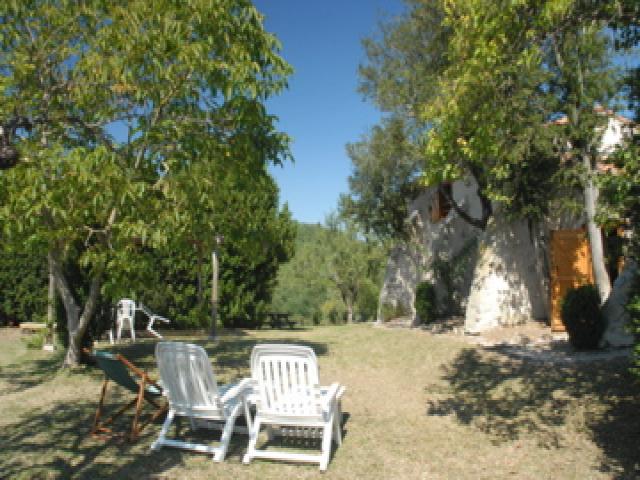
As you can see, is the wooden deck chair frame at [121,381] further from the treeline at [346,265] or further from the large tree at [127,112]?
the treeline at [346,265]

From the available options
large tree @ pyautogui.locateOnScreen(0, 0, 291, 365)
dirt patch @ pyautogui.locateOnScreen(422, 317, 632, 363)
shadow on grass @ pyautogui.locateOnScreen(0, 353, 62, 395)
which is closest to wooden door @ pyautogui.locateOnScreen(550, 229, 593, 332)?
dirt patch @ pyautogui.locateOnScreen(422, 317, 632, 363)

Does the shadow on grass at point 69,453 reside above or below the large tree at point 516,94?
below

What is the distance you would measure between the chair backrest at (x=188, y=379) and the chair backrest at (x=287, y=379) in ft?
1.50

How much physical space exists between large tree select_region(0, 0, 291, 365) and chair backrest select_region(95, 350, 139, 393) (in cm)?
171

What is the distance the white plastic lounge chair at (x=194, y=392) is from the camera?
4879mm

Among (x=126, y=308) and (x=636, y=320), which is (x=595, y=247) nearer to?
(x=636, y=320)

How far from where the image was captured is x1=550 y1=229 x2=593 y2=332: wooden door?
35.2ft

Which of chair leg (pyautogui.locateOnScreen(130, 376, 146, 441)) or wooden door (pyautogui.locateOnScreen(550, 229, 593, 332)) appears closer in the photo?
chair leg (pyautogui.locateOnScreen(130, 376, 146, 441))

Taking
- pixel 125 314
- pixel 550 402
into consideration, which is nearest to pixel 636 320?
pixel 550 402

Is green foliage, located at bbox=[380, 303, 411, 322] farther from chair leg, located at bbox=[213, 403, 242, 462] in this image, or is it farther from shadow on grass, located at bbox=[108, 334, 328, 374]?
chair leg, located at bbox=[213, 403, 242, 462]

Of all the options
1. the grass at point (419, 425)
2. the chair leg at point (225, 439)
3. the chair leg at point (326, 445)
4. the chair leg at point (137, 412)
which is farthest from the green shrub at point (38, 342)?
the chair leg at point (326, 445)

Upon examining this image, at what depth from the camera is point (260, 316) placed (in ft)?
55.0

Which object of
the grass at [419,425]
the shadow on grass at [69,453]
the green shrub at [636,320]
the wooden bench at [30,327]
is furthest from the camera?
the wooden bench at [30,327]

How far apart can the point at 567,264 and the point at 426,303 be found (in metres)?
4.38
